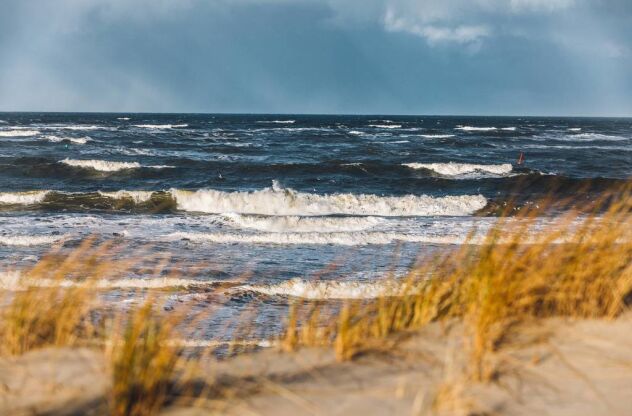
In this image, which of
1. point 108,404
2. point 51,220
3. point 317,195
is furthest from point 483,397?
point 317,195

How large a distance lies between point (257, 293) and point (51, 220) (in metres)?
8.51

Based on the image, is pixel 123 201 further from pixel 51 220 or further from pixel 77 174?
pixel 77 174

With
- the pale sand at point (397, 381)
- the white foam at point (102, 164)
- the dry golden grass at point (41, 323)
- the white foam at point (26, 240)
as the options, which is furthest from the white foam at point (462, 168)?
the dry golden grass at point (41, 323)

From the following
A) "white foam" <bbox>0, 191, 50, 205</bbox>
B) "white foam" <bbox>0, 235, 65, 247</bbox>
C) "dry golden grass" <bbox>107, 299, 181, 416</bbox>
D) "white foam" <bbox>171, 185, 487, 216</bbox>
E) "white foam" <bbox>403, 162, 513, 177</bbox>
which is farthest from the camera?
"white foam" <bbox>403, 162, 513, 177</bbox>

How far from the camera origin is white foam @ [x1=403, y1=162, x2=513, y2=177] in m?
26.6

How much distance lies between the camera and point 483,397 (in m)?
2.72

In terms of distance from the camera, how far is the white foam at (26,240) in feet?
34.5

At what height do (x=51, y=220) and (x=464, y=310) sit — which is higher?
(x=464, y=310)

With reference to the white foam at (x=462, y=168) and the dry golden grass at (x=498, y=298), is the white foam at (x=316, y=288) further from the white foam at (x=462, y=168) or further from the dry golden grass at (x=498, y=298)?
the white foam at (x=462, y=168)

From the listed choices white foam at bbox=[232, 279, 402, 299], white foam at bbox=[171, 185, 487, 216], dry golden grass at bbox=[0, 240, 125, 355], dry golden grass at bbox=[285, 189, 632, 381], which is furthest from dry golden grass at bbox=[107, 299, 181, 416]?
white foam at bbox=[171, 185, 487, 216]

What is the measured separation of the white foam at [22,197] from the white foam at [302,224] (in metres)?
7.14

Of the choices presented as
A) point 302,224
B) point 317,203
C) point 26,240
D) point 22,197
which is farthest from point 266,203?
point 26,240

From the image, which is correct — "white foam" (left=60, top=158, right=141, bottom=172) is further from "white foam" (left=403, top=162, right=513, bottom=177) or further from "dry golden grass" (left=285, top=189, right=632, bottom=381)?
"dry golden grass" (left=285, top=189, right=632, bottom=381)

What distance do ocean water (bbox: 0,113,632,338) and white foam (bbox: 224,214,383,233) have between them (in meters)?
0.05
